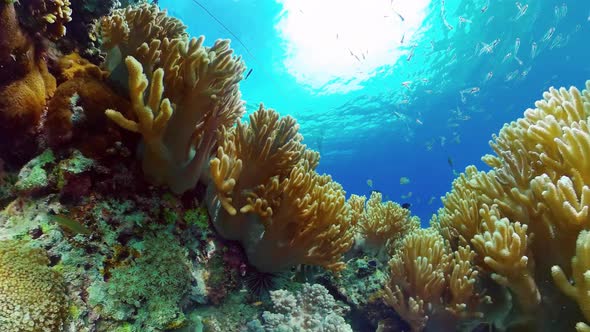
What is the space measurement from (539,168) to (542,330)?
4.42 ft

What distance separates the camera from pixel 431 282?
320 cm

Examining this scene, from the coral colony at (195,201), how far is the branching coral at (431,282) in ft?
0.07

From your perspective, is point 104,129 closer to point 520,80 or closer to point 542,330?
point 542,330

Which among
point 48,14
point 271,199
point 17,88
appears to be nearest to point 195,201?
point 271,199

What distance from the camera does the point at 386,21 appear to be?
22.9 metres

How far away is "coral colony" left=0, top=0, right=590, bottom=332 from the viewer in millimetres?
2160

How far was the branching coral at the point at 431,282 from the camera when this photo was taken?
309 centimetres

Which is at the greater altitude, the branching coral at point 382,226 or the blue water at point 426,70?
the blue water at point 426,70

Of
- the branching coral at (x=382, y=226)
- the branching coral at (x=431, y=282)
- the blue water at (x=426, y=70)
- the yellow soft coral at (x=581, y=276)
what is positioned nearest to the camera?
the yellow soft coral at (x=581, y=276)

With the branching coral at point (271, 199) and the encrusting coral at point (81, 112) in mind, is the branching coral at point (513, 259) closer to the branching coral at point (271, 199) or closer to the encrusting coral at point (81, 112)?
the branching coral at point (271, 199)

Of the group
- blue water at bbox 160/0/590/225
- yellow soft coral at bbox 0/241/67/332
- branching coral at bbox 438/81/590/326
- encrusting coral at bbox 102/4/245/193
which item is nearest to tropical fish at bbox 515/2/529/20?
blue water at bbox 160/0/590/225

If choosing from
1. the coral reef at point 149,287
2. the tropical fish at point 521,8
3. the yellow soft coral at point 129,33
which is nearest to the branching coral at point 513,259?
the coral reef at point 149,287

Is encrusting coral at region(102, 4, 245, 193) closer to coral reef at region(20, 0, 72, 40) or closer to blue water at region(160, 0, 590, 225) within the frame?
coral reef at region(20, 0, 72, 40)

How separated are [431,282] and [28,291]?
10.4ft
